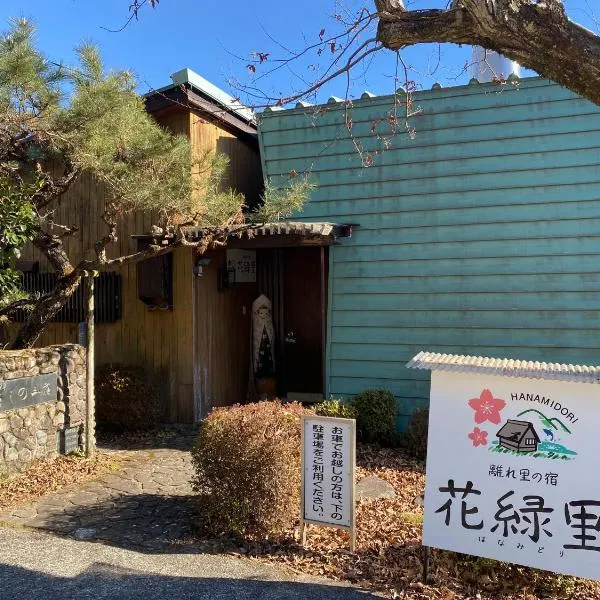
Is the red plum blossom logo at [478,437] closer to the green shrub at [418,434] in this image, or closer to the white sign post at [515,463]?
the white sign post at [515,463]

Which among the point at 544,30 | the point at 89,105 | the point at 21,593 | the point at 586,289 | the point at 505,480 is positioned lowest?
the point at 21,593

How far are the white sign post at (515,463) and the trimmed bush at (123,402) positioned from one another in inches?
217

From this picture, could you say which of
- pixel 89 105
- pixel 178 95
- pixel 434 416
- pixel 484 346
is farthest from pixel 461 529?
pixel 178 95

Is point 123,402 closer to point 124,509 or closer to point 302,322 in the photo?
point 124,509

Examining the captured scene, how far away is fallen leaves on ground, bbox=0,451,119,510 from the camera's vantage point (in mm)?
6090

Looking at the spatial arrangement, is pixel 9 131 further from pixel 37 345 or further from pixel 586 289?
pixel 586 289

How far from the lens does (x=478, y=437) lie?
433cm

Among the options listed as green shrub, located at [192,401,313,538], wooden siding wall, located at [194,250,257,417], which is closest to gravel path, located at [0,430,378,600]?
green shrub, located at [192,401,313,538]

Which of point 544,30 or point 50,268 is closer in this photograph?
point 544,30

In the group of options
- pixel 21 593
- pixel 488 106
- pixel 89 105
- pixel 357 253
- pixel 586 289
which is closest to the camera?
pixel 21 593

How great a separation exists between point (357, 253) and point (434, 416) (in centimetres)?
515

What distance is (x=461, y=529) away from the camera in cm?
434

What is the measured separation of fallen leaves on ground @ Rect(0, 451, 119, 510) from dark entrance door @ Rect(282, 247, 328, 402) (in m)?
4.12

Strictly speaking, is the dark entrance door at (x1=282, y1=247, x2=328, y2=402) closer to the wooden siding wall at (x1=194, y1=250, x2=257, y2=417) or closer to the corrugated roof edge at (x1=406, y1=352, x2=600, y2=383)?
the wooden siding wall at (x1=194, y1=250, x2=257, y2=417)
